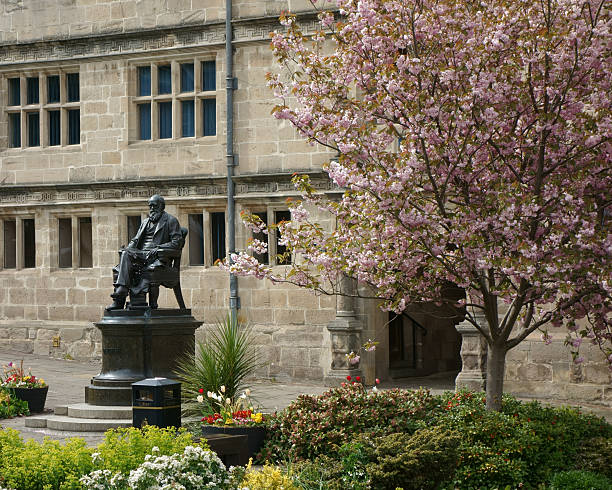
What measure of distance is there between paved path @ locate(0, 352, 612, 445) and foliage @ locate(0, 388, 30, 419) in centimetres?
15

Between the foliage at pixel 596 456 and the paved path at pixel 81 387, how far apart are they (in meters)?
4.49

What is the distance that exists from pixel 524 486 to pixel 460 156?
2.99 metres

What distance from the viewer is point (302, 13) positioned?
748 inches

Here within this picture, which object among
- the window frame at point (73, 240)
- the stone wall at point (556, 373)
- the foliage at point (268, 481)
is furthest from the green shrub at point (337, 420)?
the window frame at point (73, 240)

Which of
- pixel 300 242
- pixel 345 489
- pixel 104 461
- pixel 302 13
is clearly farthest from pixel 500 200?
pixel 302 13

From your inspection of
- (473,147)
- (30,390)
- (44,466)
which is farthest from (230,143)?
(44,466)

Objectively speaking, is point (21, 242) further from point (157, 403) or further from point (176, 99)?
point (157, 403)

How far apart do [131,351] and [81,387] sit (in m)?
3.78

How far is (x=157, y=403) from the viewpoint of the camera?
33.0 ft

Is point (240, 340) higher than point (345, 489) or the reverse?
higher

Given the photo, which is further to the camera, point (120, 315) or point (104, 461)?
point (120, 315)

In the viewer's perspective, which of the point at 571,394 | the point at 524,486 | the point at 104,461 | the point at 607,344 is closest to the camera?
the point at 104,461

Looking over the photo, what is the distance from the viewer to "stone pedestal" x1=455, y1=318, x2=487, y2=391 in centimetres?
1673

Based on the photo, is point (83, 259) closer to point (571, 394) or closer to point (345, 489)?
point (571, 394)
